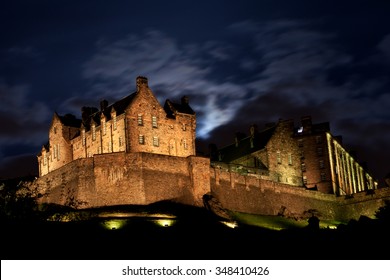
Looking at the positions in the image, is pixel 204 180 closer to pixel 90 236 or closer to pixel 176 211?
pixel 176 211

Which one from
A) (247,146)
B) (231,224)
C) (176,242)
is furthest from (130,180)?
(247,146)

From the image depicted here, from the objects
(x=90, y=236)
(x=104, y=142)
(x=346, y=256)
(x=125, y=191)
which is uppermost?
(x=104, y=142)

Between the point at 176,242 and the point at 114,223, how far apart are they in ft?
31.6

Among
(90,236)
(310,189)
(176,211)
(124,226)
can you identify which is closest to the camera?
(90,236)

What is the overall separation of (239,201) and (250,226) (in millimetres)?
8005

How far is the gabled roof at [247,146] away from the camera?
102m

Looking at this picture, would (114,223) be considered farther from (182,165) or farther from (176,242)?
(182,165)

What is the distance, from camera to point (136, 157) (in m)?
77.9

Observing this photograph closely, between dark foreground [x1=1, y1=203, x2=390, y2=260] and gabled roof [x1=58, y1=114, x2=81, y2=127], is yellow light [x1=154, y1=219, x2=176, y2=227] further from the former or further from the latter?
gabled roof [x1=58, y1=114, x2=81, y2=127]

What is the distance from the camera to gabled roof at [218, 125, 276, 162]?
10195 cm

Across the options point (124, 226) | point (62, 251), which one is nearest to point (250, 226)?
point (124, 226)

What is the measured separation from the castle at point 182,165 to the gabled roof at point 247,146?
192 mm

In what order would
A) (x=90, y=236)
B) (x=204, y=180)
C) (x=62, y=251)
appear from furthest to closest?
(x=204, y=180)
(x=90, y=236)
(x=62, y=251)

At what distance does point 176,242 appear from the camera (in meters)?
62.2
